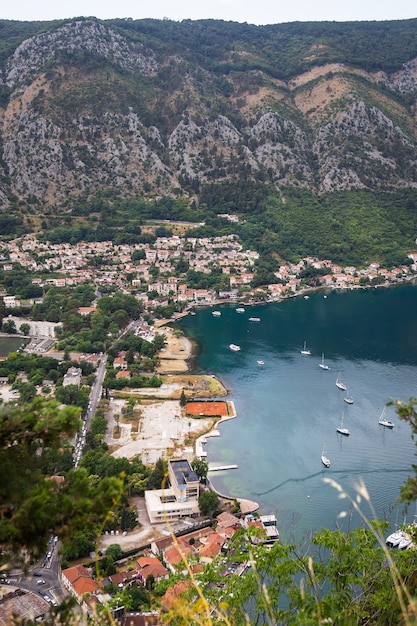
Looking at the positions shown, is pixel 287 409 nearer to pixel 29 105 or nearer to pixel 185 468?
pixel 185 468

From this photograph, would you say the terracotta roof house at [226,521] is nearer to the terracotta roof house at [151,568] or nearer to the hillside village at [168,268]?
the terracotta roof house at [151,568]

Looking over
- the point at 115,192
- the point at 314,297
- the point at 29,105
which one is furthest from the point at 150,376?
the point at 29,105

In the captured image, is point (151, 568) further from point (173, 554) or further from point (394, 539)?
point (394, 539)

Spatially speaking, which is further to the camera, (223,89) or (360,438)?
(223,89)

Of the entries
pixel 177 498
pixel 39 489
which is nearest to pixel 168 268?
pixel 177 498

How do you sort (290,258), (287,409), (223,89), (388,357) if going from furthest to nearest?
(223,89) → (290,258) → (388,357) → (287,409)

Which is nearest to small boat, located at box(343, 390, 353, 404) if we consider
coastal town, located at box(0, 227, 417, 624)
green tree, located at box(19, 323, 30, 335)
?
coastal town, located at box(0, 227, 417, 624)

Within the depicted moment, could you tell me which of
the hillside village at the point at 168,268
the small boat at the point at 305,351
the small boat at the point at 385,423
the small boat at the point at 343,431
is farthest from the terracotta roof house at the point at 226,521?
the hillside village at the point at 168,268
